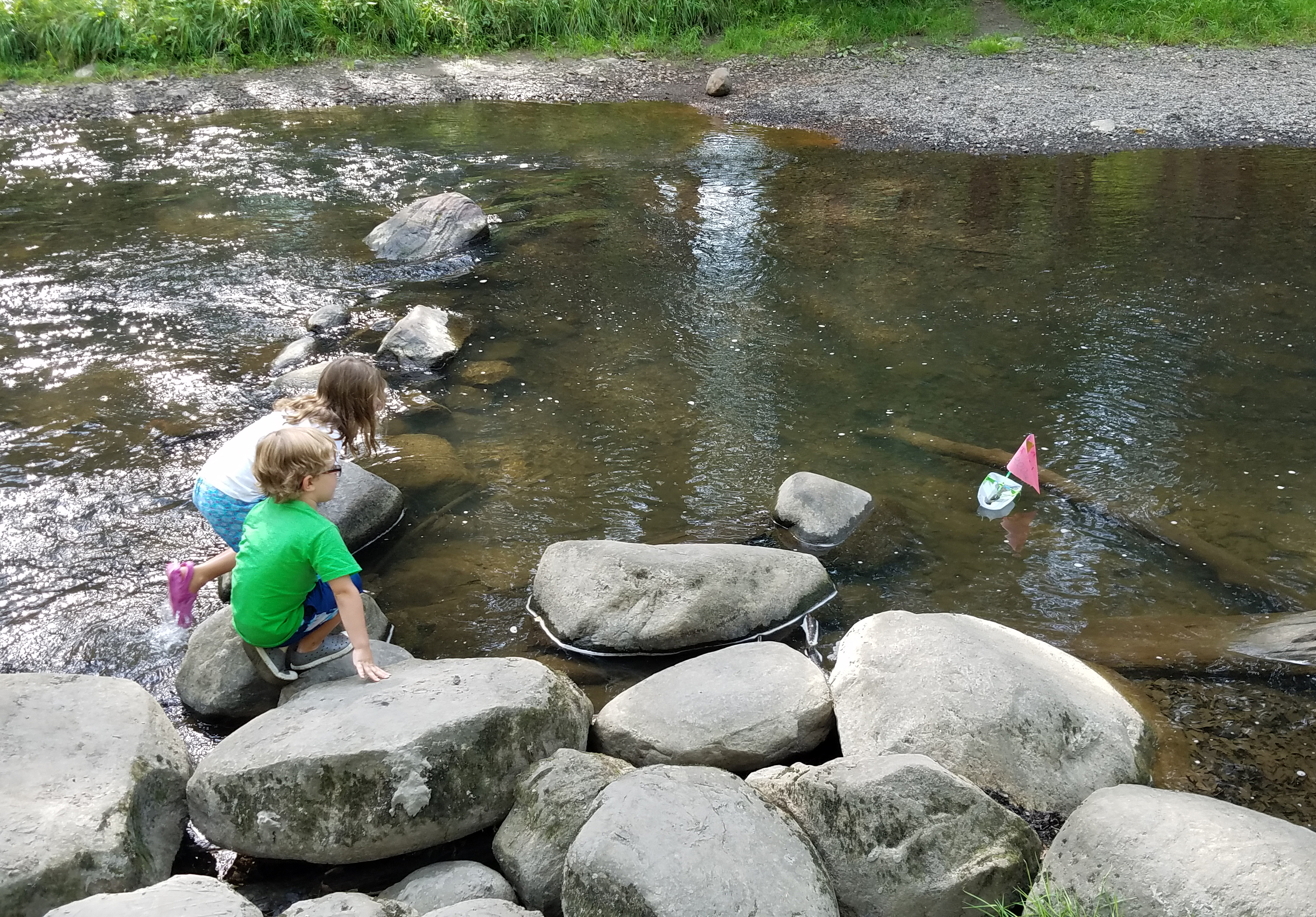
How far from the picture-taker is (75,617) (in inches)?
166

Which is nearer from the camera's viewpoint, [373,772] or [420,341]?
[373,772]

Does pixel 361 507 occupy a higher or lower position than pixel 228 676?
higher

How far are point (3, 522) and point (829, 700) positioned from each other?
3.93 m

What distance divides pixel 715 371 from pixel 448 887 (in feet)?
13.1

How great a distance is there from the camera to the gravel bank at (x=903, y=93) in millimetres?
11227

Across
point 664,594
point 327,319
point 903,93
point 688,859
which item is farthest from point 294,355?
point 903,93

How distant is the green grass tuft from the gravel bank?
54 centimetres

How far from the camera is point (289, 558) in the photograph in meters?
3.45

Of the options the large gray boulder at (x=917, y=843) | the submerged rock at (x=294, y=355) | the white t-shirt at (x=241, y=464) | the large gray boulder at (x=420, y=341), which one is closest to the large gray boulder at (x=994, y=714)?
the large gray boulder at (x=917, y=843)

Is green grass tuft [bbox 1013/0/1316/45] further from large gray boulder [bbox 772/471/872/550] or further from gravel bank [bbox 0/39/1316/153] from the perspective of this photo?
large gray boulder [bbox 772/471/872/550]

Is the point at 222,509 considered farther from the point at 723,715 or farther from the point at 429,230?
the point at 429,230

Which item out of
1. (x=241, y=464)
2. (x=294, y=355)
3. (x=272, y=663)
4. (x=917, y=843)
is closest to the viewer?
(x=917, y=843)

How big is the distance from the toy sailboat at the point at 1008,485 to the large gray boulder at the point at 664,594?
48.0 inches

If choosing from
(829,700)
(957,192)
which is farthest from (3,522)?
(957,192)
